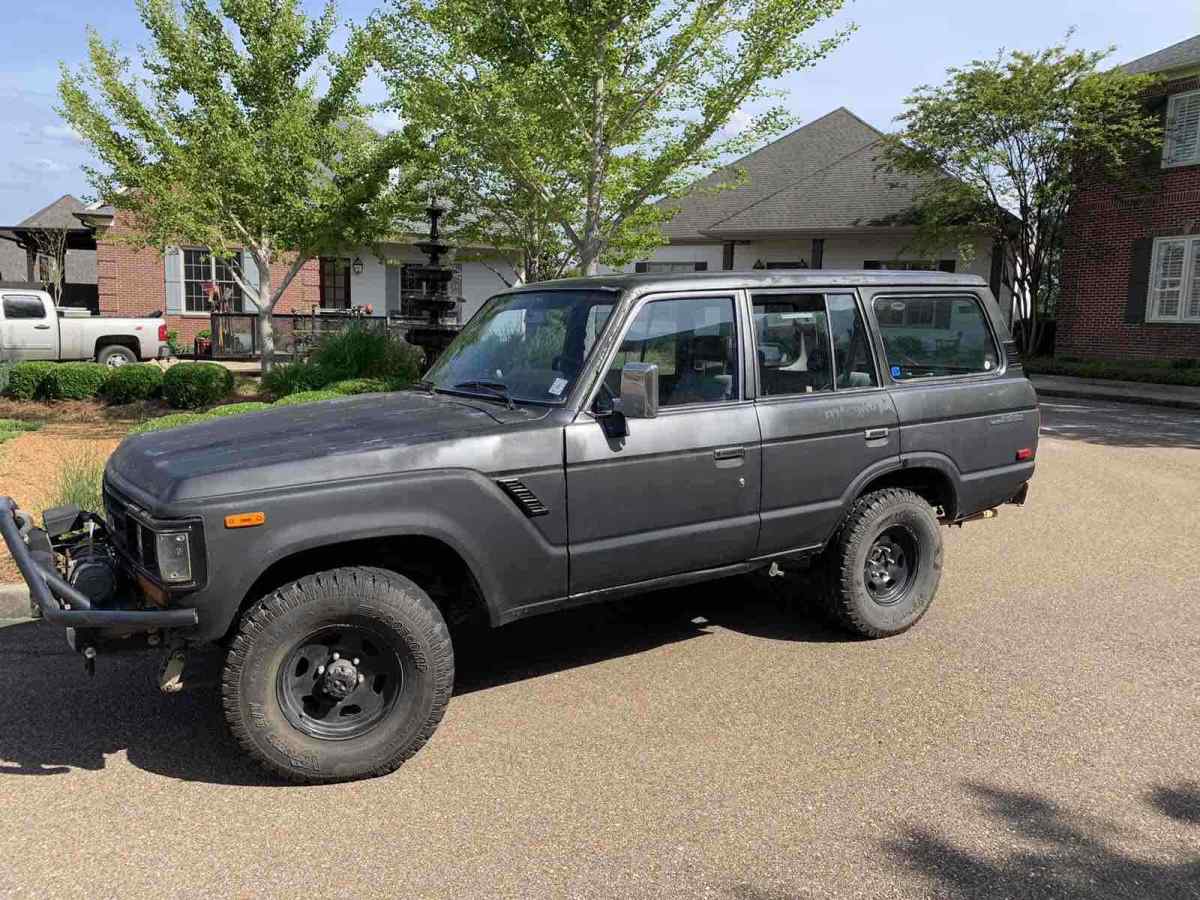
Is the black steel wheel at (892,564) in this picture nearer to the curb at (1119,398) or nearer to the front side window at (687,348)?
the front side window at (687,348)

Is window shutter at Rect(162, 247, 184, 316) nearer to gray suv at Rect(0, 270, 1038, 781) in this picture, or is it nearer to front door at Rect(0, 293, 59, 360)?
front door at Rect(0, 293, 59, 360)

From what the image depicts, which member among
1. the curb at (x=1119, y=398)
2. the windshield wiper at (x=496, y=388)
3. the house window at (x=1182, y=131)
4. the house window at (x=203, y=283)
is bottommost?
the curb at (x=1119, y=398)

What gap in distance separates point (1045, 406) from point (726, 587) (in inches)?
499

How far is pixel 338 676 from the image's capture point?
3713 millimetres

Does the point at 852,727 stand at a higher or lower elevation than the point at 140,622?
lower

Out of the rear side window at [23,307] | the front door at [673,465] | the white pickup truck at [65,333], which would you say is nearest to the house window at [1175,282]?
the front door at [673,465]

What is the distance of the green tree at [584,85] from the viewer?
11.8m

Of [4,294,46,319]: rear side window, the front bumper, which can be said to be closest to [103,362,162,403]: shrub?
[4,294,46,319]: rear side window

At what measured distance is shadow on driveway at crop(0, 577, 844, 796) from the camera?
3896 millimetres

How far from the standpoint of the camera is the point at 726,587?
20.6 feet

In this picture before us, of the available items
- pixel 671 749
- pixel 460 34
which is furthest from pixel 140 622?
pixel 460 34

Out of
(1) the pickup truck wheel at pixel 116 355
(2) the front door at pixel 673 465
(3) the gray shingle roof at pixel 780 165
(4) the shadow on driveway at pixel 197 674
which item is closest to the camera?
(4) the shadow on driveway at pixel 197 674

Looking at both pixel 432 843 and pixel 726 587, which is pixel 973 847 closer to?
pixel 432 843

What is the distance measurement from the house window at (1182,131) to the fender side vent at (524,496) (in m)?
22.7
